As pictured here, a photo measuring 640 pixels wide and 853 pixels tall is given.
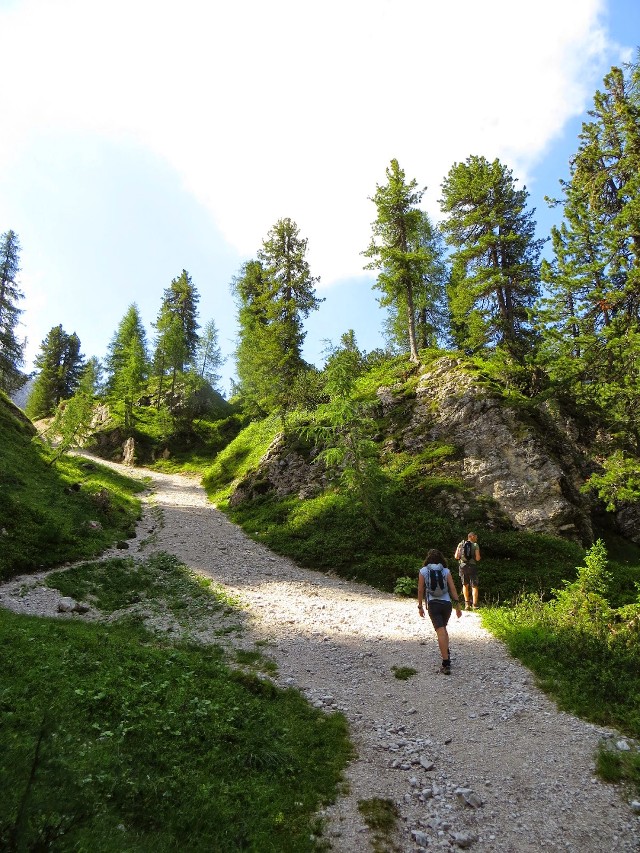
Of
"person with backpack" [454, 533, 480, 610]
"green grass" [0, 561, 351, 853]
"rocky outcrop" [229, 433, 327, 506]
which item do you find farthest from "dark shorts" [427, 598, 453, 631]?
"rocky outcrop" [229, 433, 327, 506]

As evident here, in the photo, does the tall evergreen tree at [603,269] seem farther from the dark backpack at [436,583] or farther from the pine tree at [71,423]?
the pine tree at [71,423]

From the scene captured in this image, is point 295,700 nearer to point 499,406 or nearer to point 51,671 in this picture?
point 51,671

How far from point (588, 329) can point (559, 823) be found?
14.8 metres

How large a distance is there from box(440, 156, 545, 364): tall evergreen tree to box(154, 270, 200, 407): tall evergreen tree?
3613 cm

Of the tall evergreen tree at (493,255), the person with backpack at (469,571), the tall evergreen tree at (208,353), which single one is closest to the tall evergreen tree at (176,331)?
the tall evergreen tree at (208,353)

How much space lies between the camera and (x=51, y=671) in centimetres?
720

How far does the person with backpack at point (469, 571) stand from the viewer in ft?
46.3

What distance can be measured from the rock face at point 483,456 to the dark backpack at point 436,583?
1002cm

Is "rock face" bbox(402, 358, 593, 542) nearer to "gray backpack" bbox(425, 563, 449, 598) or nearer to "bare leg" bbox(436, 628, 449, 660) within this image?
"gray backpack" bbox(425, 563, 449, 598)

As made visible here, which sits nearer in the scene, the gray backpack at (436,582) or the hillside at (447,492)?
the gray backpack at (436,582)

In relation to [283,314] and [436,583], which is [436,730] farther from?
[283,314]

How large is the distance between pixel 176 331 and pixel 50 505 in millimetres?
36092

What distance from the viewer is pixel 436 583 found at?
9.80 metres

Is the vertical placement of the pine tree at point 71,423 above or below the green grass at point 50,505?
above
